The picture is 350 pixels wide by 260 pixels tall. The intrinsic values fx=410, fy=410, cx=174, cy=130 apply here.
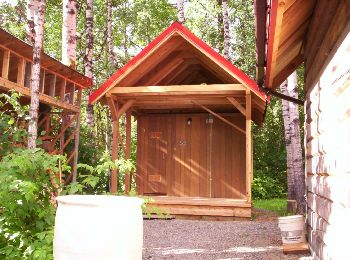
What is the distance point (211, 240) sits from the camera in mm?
7711

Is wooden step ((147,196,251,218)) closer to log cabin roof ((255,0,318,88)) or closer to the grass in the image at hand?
the grass

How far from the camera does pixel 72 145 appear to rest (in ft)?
46.4

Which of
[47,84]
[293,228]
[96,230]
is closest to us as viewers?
[96,230]

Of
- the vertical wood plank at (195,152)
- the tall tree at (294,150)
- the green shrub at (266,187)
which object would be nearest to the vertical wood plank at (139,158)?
the vertical wood plank at (195,152)

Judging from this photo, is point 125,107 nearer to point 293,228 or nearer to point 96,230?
point 293,228

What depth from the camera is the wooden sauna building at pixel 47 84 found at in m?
9.55

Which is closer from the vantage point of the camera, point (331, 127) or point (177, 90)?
point (331, 127)

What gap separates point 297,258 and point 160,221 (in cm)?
448

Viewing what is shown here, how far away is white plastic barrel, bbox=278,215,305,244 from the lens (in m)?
6.54

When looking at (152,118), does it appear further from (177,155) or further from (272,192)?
(272,192)

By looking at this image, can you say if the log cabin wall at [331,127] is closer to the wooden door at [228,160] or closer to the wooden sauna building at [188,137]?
the wooden sauna building at [188,137]

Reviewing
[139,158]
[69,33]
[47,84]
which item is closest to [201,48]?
[139,158]

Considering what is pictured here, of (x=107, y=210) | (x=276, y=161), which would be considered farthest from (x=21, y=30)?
(x=107, y=210)

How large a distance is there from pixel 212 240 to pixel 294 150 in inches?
200
